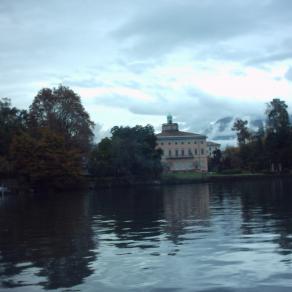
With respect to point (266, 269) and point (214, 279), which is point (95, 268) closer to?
point (214, 279)

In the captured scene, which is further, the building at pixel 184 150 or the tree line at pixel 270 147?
the building at pixel 184 150

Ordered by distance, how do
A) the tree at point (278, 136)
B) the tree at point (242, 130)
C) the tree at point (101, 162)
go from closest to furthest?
the tree at point (101, 162)
the tree at point (278, 136)
the tree at point (242, 130)

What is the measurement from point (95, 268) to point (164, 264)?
169cm

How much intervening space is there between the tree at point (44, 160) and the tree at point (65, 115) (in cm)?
548

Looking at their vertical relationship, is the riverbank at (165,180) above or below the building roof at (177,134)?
below

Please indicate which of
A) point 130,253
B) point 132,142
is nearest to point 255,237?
point 130,253

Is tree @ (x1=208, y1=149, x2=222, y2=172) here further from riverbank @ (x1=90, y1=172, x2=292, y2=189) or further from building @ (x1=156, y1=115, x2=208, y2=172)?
riverbank @ (x1=90, y1=172, x2=292, y2=189)

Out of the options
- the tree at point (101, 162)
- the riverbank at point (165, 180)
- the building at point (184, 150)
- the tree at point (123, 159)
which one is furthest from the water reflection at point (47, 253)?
the building at point (184, 150)

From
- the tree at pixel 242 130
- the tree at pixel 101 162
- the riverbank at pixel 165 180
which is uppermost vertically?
the tree at pixel 242 130

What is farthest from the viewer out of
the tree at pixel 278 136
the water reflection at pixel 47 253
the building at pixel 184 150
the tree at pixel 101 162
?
the building at pixel 184 150

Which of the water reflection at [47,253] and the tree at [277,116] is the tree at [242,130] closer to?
the tree at [277,116]

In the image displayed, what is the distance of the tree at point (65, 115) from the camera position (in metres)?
77.7

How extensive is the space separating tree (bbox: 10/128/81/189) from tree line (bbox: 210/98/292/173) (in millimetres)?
46757

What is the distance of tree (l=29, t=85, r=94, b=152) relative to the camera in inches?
A: 3059
